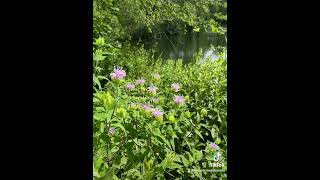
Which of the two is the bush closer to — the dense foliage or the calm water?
the dense foliage

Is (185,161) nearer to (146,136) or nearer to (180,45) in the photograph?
(146,136)

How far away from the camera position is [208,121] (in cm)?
137

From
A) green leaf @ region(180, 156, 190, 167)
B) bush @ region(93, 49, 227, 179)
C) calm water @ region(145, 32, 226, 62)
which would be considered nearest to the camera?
bush @ region(93, 49, 227, 179)

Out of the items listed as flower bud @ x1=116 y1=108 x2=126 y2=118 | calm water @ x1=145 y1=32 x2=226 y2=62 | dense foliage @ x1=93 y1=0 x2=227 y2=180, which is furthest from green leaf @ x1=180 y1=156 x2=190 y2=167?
calm water @ x1=145 y1=32 x2=226 y2=62

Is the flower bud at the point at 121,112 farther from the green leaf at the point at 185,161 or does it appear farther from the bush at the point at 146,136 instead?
the green leaf at the point at 185,161

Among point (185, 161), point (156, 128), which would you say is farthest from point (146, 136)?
point (185, 161)

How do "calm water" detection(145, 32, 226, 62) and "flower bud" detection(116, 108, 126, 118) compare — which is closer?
"flower bud" detection(116, 108, 126, 118)

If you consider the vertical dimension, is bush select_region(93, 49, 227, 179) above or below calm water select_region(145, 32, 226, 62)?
below

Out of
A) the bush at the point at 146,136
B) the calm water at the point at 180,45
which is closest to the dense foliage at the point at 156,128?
the bush at the point at 146,136

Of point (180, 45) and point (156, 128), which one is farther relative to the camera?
point (180, 45)
